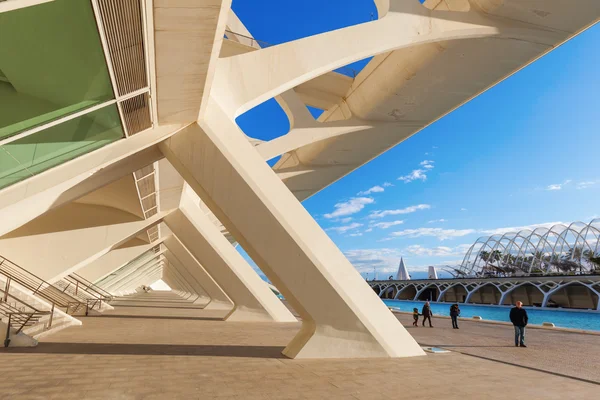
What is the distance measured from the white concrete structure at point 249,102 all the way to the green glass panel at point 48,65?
19 mm

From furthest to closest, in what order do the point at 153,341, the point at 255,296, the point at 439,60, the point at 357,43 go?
the point at 255,296, the point at 439,60, the point at 153,341, the point at 357,43

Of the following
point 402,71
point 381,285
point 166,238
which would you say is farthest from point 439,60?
point 381,285

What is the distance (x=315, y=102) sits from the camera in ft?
41.9

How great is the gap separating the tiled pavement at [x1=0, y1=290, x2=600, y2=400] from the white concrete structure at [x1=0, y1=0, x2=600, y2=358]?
85 cm

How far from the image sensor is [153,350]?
6.55 metres

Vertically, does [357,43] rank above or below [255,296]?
above

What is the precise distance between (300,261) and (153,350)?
290 centimetres

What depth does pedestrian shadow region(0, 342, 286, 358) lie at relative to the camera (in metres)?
6.18

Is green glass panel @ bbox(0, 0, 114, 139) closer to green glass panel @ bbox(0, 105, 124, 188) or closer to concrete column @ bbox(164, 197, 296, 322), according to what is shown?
green glass panel @ bbox(0, 105, 124, 188)

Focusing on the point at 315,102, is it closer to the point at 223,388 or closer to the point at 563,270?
the point at 223,388

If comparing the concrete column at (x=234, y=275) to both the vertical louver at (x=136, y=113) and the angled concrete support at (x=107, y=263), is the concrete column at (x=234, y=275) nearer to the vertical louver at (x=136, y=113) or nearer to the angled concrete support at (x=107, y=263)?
the angled concrete support at (x=107, y=263)

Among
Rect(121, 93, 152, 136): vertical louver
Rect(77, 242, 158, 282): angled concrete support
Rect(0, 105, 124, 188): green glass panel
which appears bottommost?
Rect(77, 242, 158, 282): angled concrete support

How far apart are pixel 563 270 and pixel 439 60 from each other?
5792 cm

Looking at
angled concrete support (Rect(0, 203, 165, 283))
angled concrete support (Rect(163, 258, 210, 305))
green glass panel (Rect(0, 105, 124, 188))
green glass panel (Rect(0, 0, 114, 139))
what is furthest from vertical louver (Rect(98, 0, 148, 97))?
angled concrete support (Rect(163, 258, 210, 305))
